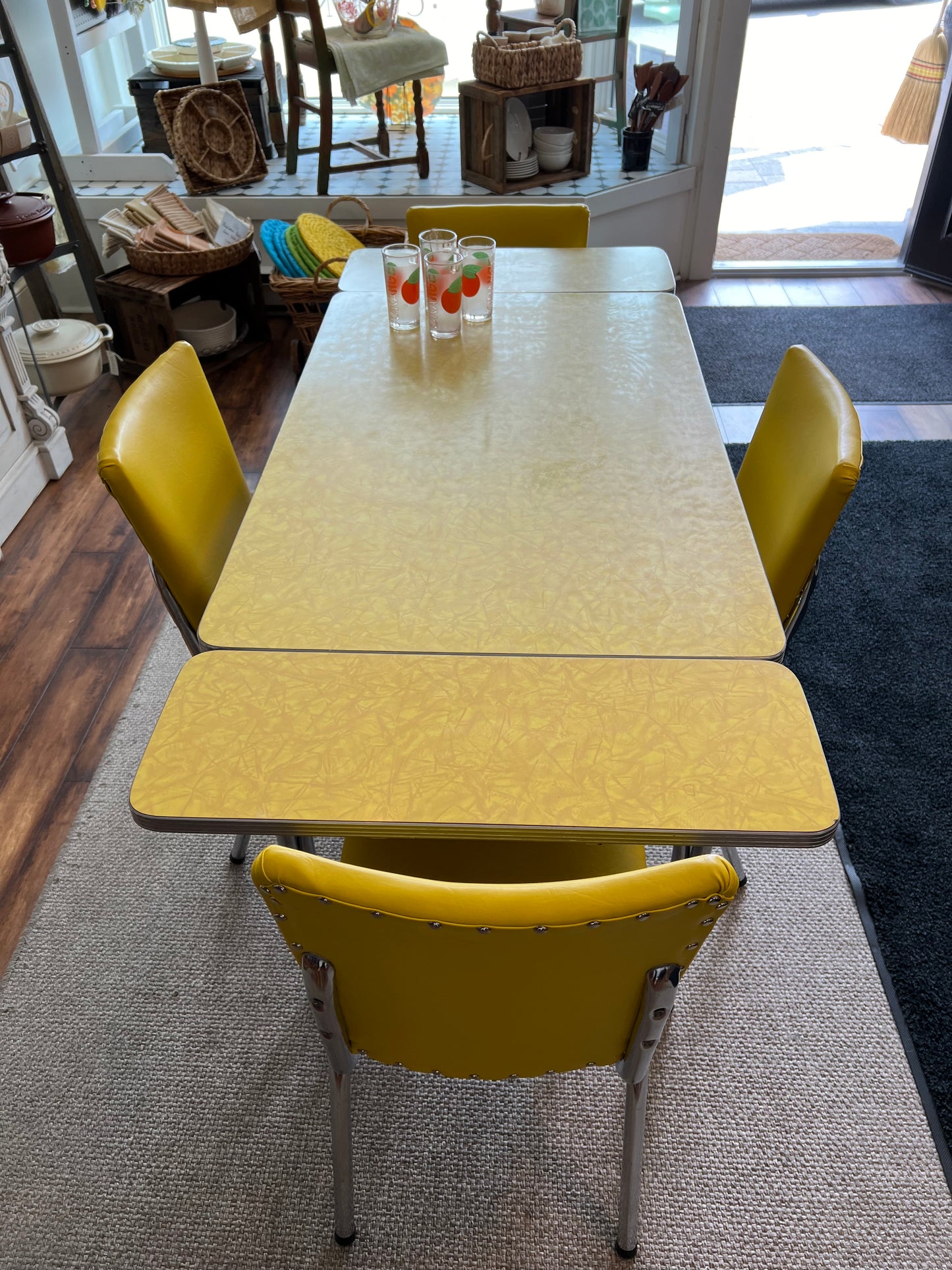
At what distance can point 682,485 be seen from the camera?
1459 millimetres

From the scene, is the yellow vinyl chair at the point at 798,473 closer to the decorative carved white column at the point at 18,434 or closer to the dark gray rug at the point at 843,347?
the dark gray rug at the point at 843,347

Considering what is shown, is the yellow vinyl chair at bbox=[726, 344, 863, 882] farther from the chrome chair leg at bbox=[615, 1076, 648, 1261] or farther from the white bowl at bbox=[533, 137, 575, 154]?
the white bowl at bbox=[533, 137, 575, 154]

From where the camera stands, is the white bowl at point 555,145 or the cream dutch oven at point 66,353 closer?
the cream dutch oven at point 66,353

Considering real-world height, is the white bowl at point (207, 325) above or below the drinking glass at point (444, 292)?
below

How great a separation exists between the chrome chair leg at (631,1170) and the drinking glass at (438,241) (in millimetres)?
1471

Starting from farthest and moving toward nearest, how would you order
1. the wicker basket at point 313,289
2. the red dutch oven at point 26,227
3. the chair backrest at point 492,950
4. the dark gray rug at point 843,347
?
the dark gray rug at point 843,347
the wicker basket at point 313,289
the red dutch oven at point 26,227
the chair backrest at point 492,950

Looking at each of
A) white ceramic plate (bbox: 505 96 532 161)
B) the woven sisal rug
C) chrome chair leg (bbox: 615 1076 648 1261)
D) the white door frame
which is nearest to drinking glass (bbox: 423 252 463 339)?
the woven sisal rug

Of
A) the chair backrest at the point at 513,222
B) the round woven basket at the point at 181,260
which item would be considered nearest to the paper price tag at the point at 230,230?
the round woven basket at the point at 181,260

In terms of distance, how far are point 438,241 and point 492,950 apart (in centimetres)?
143

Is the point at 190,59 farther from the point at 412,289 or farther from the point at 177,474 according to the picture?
the point at 177,474

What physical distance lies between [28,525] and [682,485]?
6.82 feet

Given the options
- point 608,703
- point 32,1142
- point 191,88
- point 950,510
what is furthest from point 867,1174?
point 191,88

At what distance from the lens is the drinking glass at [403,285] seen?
1785 mm

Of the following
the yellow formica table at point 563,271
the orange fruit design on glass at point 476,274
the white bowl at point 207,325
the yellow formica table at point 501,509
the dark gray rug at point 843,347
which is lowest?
the dark gray rug at point 843,347
